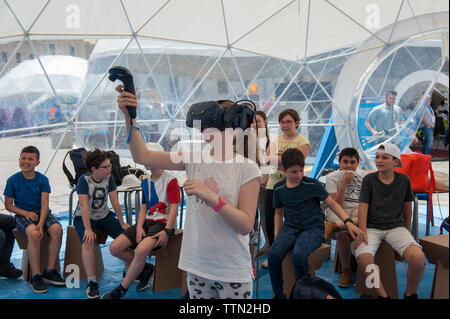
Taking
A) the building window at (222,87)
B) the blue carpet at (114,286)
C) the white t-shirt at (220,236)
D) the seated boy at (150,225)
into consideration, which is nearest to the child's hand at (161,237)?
the seated boy at (150,225)

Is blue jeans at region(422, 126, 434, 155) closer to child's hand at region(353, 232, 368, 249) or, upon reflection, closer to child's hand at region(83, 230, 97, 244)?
child's hand at region(353, 232, 368, 249)

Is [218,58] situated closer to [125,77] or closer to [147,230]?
[147,230]

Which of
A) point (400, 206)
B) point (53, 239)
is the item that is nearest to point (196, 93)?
point (53, 239)

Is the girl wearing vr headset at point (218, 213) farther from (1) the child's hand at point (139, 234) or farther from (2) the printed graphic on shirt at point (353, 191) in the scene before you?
(2) the printed graphic on shirt at point (353, 191)

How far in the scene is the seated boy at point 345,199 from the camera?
14.1 ft

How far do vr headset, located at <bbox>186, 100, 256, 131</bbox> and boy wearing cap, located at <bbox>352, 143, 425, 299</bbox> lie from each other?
2245 millimetres

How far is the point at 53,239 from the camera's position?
177 inches

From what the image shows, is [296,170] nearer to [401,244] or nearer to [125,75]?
[401,244]

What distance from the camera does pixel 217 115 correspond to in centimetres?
200

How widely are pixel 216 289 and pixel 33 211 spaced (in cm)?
315

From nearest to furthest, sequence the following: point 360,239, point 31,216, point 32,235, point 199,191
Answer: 1. point 199,191
2. point 360,239
3. point 32,235
4. point 31,216

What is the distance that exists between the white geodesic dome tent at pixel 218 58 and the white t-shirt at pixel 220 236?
145 inches

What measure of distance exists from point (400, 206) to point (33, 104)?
5563mm

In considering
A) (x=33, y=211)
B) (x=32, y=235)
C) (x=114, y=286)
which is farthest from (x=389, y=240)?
(x=33, y=211)
